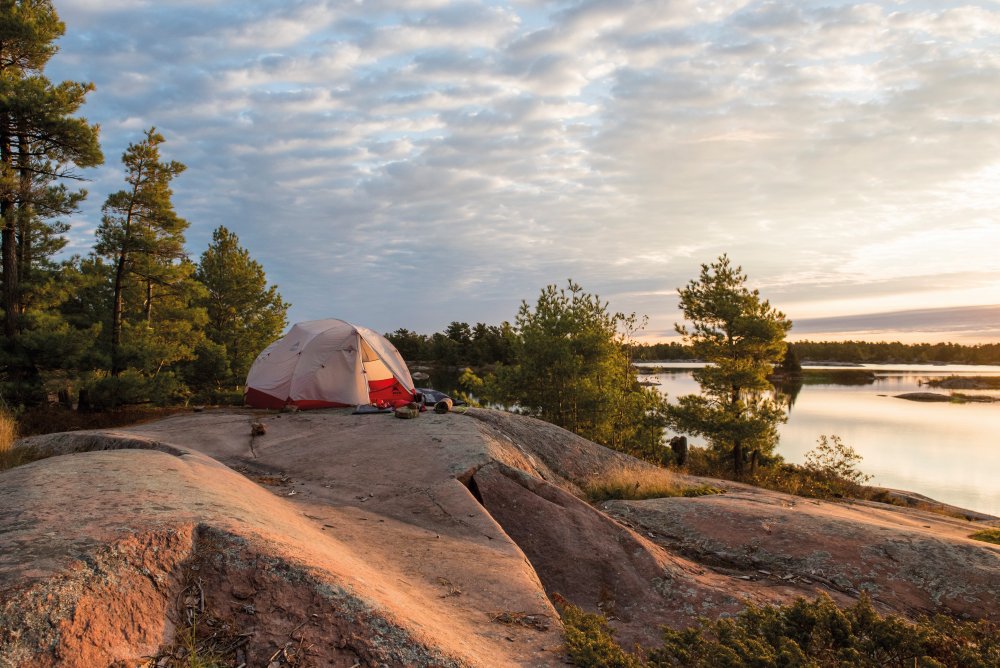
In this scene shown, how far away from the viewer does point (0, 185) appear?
52.2ft

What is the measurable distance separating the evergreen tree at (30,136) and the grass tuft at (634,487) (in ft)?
57.7

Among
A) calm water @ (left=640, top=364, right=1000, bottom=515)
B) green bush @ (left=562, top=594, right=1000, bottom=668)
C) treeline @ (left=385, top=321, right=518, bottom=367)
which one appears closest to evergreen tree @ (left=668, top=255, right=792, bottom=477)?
calm water @ (left=640, top=364, right=1000, bottom=515)

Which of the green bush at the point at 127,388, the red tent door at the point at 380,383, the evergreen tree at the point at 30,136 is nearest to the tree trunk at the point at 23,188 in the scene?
the evergreen tree at the point at 30,136

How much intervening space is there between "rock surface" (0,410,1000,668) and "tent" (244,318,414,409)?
3.82 meters

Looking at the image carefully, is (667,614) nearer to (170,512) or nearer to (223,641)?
(223,641)

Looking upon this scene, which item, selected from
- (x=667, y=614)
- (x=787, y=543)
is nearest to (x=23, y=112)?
(x=667, y=614)

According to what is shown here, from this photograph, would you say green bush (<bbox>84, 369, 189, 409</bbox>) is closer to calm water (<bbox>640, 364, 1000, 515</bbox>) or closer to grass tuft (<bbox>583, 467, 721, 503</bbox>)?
grass tuft (<bbox>583, 467, 721, 503</bbox>)

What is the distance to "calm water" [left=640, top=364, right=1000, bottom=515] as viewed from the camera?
94.5 feet

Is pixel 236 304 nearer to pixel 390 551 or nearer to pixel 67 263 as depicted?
pixel 67 263

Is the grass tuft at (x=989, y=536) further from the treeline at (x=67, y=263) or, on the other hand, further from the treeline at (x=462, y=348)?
the treeline at (x=462, y=348)

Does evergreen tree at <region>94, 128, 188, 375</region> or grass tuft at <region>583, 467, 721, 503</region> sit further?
evergreen tree at <region>94, 128, 188, 375</region>

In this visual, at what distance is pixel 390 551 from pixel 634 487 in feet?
21.0

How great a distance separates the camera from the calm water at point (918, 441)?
28812 mm

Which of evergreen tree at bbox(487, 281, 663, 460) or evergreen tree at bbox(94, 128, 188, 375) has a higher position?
evergreen tree at bbox(94, 128, 188, 375)
